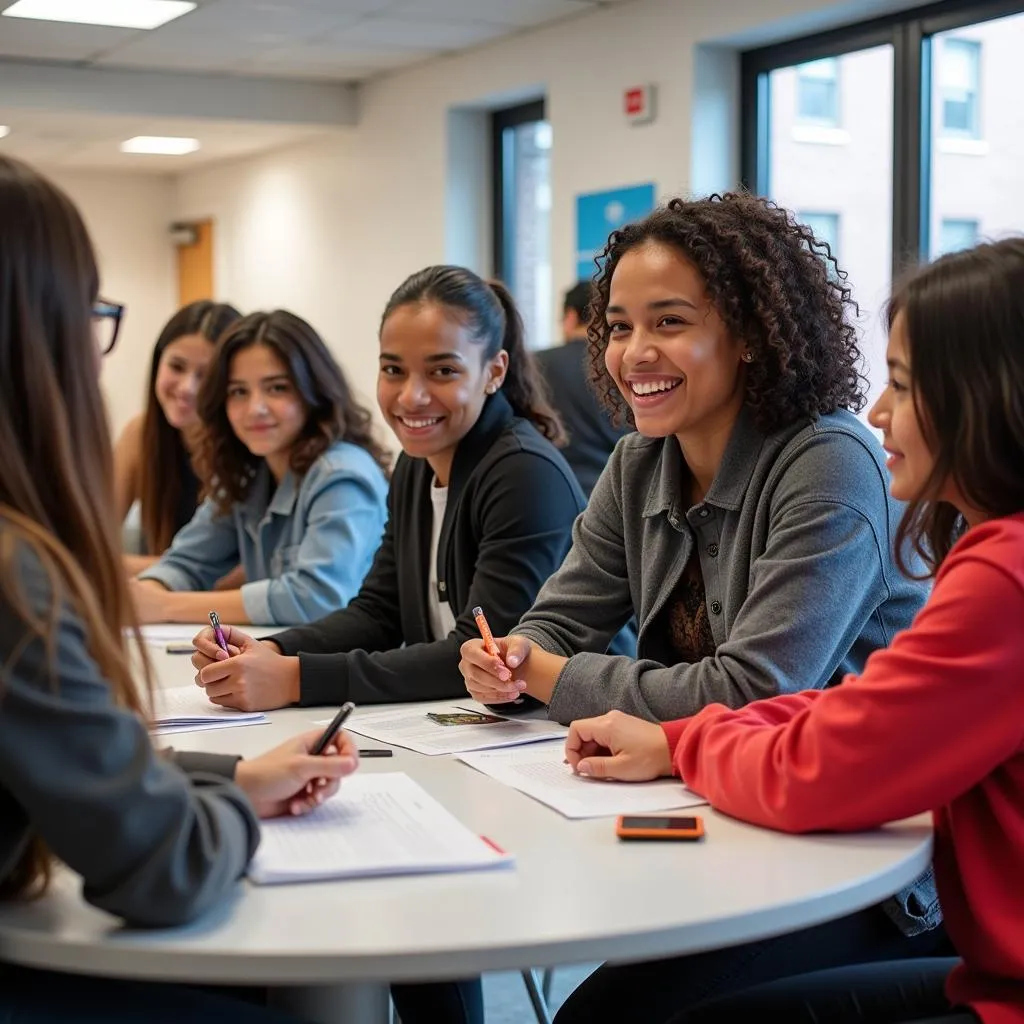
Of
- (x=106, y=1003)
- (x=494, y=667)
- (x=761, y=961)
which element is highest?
(x=494, y=667)

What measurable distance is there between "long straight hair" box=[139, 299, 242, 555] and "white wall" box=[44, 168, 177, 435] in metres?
6.12

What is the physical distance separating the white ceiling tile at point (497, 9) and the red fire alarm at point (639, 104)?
0.41 m

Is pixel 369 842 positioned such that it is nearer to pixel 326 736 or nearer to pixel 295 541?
pixel 326 736

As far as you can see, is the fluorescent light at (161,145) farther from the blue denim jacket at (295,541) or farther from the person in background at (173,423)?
the blue denim jacket at (295,541)

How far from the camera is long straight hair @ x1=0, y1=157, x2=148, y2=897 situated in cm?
111

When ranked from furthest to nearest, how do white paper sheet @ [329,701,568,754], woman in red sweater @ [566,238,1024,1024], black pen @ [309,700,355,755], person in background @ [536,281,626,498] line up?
person in background @ [536,281,626,498]
white paper sheet @ [329,701,568,754]
black pen @ [309,700,355,755]
woman in red sweater @ [566,238,1024,1024]

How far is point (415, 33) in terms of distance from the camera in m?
6.27

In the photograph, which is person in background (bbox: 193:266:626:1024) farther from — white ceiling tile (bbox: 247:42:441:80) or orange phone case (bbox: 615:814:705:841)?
white ceiling tile (bbox: 247:42:441:80)

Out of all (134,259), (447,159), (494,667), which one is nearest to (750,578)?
(494,667)

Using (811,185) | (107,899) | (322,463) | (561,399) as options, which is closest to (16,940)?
(107,899)

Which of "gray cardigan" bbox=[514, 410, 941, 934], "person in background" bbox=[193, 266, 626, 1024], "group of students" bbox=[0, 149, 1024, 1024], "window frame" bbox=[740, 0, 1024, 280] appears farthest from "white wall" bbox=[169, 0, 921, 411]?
"gray cardigan" bbox=[514, 410, 941, 934]

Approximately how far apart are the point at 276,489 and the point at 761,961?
195 centimetres

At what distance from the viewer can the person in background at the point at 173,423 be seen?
3816 millimetres

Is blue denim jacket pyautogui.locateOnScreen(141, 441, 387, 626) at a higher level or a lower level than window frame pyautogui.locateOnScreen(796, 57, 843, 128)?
lower
